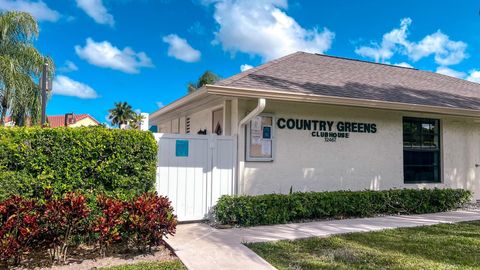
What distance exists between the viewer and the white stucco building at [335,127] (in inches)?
315

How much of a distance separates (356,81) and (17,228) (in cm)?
919

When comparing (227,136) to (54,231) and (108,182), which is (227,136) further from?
(54,231)

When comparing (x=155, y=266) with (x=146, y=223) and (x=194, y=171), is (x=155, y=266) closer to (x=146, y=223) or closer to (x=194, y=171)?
(x=146, y=223)

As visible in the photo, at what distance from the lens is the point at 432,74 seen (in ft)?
46.5

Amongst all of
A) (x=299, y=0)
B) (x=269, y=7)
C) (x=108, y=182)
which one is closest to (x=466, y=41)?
Result: (x=299, y=0)

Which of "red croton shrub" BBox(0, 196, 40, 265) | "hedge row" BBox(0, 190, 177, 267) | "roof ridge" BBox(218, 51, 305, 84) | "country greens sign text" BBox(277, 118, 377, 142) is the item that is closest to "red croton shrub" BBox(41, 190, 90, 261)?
"hedge row" BBox(0, 190, 177, 267)

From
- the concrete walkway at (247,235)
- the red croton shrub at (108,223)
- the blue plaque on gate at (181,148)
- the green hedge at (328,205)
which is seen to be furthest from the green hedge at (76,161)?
the green hedge at (328,205)

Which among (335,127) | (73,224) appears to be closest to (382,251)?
(335,127)

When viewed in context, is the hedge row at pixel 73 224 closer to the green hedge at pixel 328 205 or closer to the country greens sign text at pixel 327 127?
the green hedge at pixel 328 205

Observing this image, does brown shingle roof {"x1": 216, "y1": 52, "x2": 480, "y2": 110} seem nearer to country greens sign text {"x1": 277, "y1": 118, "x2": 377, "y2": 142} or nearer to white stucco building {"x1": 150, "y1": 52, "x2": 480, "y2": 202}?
white stucco building {"x1": 150, "y1": 52, "x2": 480, "y2": 202}

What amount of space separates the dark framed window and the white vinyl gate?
5.39 m

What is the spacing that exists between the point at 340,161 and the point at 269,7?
876cm

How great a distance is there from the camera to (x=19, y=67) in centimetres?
1588

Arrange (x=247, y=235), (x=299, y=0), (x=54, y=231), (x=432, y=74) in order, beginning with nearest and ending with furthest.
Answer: (x=54, y=231) < (x=247, y=235) < (x=432, y=74) < (x=299, y=0)
